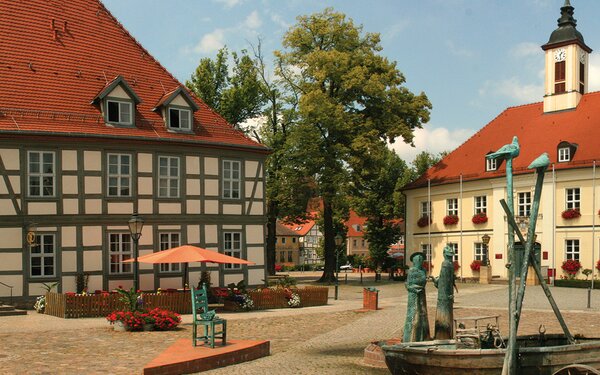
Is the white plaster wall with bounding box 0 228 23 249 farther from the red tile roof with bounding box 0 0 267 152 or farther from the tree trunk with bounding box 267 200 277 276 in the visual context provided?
the tree trunk with bounding box 267 200 277 276

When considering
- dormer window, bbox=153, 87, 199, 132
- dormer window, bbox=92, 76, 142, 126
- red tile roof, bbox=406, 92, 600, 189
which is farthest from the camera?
red tile roof, bbox=406, 92, 600, 189

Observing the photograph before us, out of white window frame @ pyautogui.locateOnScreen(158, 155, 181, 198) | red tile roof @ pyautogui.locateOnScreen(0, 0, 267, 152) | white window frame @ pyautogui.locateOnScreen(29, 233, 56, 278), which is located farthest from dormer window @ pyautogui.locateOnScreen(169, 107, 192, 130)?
white window frame @ pyautogui.locateOnScreen(29, 233, 56, 278)

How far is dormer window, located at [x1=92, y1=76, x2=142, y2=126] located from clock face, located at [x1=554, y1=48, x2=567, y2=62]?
28.8 meters

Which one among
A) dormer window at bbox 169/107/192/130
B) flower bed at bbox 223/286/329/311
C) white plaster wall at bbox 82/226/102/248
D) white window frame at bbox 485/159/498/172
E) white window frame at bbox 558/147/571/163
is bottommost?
flower bed at bbox 223/286/329/311

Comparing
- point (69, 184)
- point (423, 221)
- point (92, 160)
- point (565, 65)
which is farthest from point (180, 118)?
point (565, 65)

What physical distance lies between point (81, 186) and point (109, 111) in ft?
10.6

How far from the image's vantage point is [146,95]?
30594 mm

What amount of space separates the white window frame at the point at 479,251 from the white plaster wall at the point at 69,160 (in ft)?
87.9

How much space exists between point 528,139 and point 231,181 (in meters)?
22.2

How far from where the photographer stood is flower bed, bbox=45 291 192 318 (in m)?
22.3

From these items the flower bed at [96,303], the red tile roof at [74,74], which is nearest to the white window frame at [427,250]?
the red tile roof at [74,74]

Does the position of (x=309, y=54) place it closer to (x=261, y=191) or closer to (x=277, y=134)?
(x=277, y=134)

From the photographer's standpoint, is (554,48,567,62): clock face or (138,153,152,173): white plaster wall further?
(554,48,567,62): clock face

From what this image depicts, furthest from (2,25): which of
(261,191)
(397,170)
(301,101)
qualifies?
(397,170)
